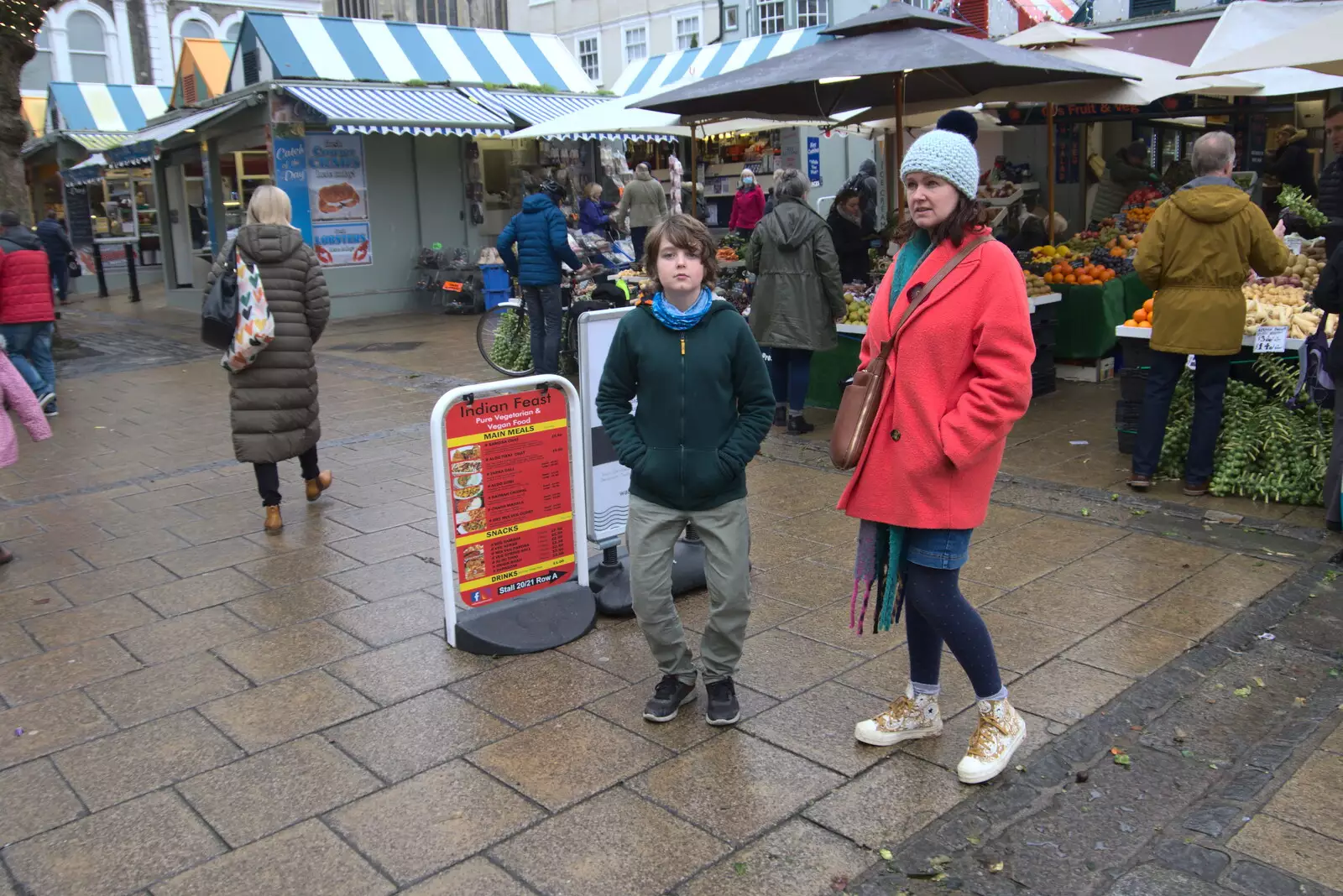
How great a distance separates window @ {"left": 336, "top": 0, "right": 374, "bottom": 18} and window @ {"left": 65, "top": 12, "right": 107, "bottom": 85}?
70.3 feet

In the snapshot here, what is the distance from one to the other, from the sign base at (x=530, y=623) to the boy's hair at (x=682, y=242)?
5.23 ft

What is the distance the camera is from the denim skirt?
9.88ft

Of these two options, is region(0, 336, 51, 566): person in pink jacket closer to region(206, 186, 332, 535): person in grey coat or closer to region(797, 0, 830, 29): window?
region(206, 186, 332, 535): person in grey coat

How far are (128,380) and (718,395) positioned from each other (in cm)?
1011

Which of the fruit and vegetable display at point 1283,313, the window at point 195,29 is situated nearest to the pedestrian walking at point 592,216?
the fruit and vegetable display at point 1283,313

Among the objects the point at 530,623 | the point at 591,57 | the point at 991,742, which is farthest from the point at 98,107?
the point at 991,742

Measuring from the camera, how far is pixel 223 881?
2.80m

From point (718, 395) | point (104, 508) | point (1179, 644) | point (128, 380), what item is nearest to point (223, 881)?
point (718, 395)

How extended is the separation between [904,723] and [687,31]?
27.8m

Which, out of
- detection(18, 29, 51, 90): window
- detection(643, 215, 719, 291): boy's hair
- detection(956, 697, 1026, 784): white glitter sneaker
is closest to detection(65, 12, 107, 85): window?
detection(18, 29, 51, 90): window

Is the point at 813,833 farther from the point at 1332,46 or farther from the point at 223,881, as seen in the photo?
the point at 1332,46

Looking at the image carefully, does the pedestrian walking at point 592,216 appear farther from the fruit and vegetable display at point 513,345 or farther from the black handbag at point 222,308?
the black handbag at point 222,308

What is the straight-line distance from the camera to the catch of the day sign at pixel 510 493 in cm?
420

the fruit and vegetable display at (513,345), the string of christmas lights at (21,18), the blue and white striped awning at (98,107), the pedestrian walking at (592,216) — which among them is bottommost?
the fruit and vegetable display at (513,345)
